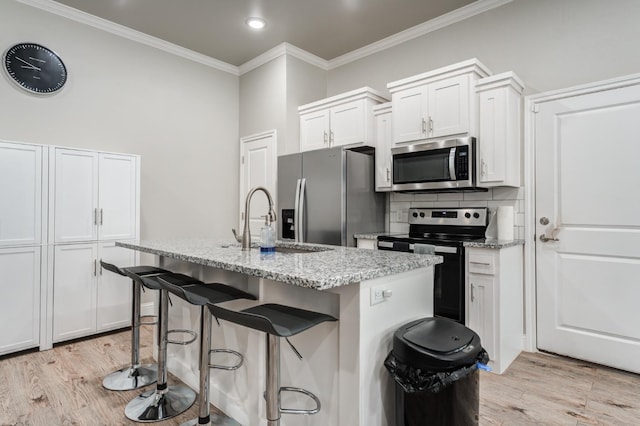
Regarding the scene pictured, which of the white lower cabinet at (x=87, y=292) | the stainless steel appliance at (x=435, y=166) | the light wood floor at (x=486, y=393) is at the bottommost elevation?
the light wood floor at (x=486, y=393)

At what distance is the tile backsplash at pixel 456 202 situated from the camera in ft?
9.98

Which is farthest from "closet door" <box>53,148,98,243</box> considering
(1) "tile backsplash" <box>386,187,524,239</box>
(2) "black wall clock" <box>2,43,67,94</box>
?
(1) "tile backsplash" <box>386,187,524,239</box>

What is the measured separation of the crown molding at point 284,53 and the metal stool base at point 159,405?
3539 mm

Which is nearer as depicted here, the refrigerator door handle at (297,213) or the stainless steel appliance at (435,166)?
the stainless steel appliance at (435,166)

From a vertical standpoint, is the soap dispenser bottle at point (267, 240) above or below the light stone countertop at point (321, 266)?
above

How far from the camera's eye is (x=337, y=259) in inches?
68.1

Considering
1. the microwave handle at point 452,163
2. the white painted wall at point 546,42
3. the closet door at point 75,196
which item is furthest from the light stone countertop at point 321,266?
the white painted wall at point 546,42

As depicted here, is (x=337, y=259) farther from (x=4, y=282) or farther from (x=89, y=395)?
(x=4, y=282)

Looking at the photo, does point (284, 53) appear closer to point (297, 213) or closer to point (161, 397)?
point (297, 213)

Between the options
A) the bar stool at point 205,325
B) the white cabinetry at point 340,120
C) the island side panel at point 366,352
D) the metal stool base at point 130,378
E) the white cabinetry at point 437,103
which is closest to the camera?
the island side panel at point 366,352

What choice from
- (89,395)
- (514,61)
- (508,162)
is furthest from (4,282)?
(514,61)

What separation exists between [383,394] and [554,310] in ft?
6.88

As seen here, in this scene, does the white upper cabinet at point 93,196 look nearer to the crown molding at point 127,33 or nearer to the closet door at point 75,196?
the closet door at point 75,196

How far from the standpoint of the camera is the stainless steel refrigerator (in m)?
3.43
